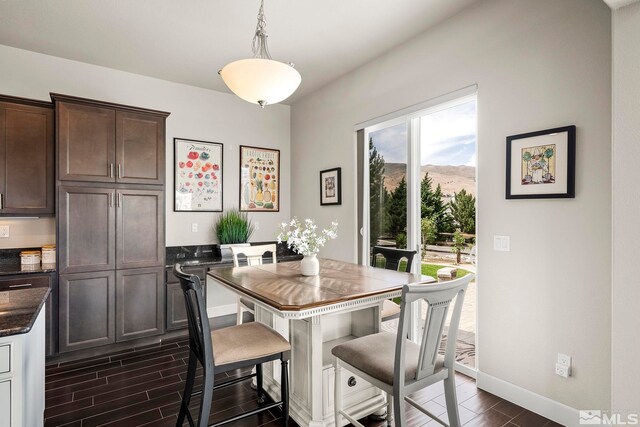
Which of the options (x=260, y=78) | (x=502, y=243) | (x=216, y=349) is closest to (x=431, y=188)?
(x=502, y=243)

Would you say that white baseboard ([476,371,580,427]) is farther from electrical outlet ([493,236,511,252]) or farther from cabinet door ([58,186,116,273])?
cabinet door ([58,186,116,273])

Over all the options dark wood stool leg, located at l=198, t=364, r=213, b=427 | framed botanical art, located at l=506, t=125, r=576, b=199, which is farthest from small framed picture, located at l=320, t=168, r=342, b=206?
dark wood stool leg, located at l=198, t=364, r=213, b=427

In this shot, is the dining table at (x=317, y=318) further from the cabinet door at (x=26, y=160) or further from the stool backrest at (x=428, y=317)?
the cabinet door at (x=26, y=160)

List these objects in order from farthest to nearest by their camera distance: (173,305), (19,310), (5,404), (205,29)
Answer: (173,305)
(205,29)
(19,310)
(5,404)

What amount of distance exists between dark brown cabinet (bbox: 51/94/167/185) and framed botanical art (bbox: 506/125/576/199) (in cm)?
327

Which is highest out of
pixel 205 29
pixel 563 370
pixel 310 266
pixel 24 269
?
pixel 205 29

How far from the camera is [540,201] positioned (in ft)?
7.63

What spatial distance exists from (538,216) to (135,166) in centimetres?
358

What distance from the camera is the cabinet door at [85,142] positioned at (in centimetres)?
314

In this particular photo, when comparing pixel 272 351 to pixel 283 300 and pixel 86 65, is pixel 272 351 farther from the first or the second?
pixel 86 65

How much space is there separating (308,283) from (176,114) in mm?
3193

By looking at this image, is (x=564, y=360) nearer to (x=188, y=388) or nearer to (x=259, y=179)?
(x=188, y=388)

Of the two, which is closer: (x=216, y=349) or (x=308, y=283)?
(x=216, y=349)

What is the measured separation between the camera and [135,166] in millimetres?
3471
